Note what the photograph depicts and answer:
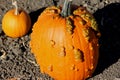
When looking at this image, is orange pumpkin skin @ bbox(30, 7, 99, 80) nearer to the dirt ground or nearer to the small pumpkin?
the dirt ground

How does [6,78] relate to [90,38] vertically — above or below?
below

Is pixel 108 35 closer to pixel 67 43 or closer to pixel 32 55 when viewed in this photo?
pixel 32 55

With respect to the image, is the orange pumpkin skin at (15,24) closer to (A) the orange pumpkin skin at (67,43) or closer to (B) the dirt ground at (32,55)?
(B) the dirt ground at (32,55)

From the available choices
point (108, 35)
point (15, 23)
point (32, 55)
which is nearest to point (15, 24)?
point (15, 23)

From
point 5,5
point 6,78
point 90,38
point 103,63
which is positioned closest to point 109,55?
point 103,63

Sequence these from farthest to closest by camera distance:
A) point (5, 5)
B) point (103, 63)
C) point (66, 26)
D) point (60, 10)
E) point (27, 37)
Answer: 1. point (5, 5)
2. point (27, 37)
3. point (103, 63)
4. point (60, 10)
5. point (66, 26)

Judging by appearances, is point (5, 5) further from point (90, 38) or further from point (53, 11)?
point (90, 38)

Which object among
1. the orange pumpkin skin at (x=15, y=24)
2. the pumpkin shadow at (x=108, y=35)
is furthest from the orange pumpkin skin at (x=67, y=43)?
the orange pumpkin skin at (x=15, y=24)
